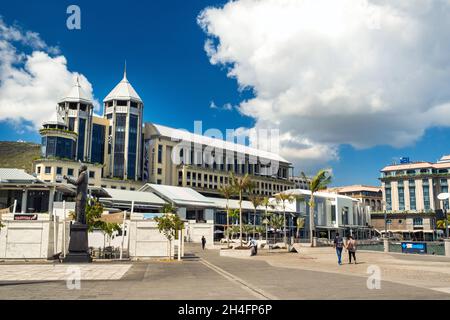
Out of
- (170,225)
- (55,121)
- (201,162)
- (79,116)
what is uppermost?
(79,116)

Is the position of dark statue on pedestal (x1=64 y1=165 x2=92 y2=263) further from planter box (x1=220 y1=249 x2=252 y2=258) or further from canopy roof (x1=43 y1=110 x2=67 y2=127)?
canopy roof (x1=43 y1=110 x2=67 y2=127)

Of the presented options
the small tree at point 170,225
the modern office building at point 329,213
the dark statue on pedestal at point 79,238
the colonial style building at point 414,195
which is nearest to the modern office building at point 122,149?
the modern office building at point 329,213

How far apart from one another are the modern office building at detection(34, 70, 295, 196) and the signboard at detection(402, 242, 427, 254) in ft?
195

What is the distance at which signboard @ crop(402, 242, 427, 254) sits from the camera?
41.0 metres

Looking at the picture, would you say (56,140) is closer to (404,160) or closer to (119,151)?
(119,151)

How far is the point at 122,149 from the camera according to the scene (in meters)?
95.2

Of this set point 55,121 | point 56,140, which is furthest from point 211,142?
point 56,140

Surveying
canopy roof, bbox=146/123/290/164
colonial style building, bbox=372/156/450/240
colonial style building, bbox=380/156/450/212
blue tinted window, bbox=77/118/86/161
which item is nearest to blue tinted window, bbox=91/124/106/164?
blue tinted window, bbox=77/118/86/161

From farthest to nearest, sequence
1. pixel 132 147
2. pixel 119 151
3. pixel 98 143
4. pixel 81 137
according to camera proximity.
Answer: pixel 132 147
pixel 119 151
pixel 98 143
pixel 81 137

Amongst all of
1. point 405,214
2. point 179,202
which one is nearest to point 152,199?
point 179,202

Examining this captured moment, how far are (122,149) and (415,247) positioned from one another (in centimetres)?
6918

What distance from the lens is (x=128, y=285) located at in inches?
614

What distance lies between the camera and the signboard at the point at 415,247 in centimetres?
4097
